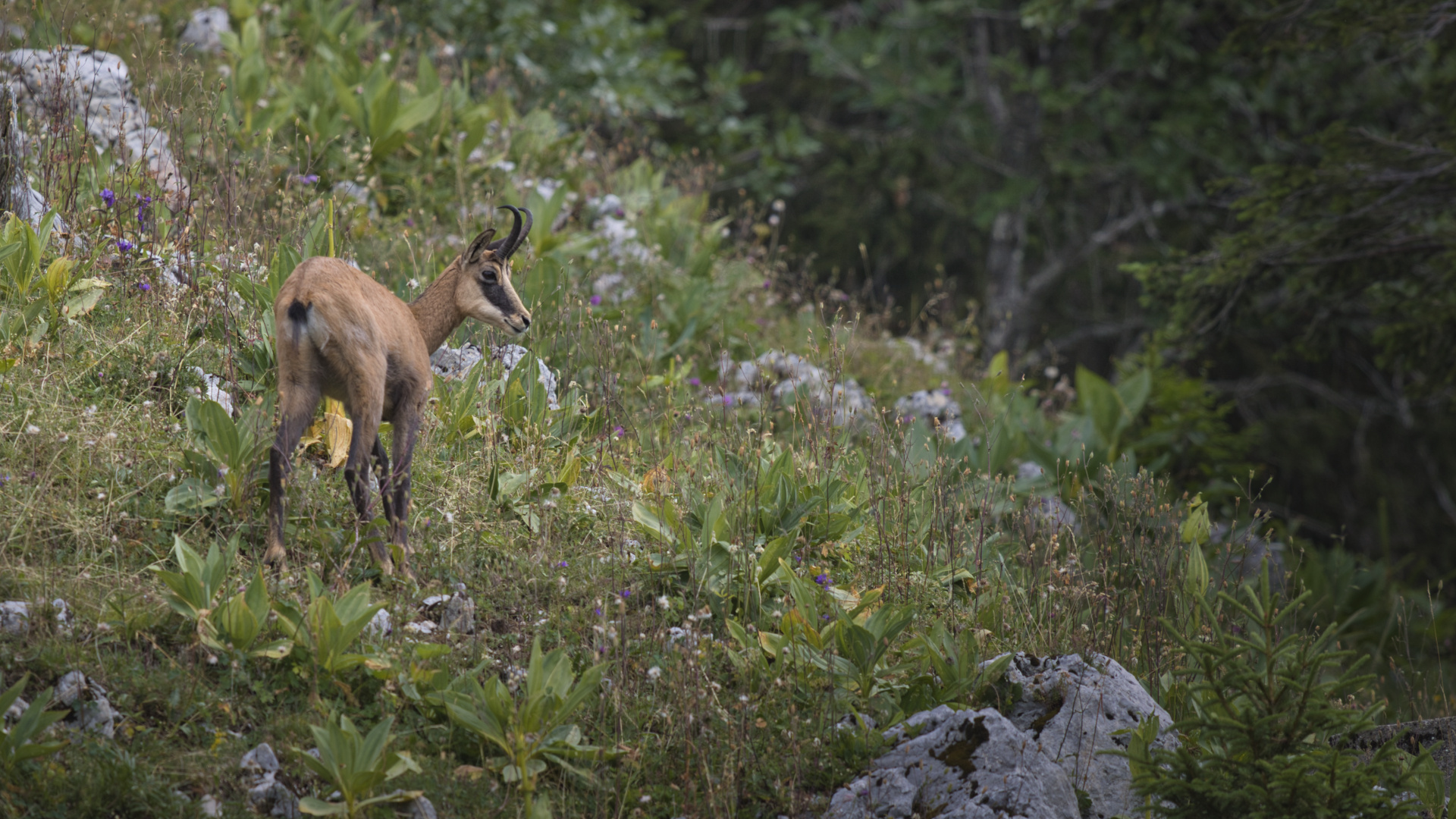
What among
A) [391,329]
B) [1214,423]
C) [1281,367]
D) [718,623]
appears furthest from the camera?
[1281,367]

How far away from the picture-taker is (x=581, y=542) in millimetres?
4914

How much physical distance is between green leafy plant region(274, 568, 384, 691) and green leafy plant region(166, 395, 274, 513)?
66cm

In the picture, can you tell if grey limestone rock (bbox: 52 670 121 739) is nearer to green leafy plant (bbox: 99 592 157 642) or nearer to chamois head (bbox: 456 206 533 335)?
green leafy plant (bbox: 99 592 157 642)

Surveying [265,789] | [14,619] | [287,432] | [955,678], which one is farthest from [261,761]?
[955,678]


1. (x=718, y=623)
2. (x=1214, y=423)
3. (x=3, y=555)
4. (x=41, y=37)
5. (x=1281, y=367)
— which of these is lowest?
(x=1281, y=367)

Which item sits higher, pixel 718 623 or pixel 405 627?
pixel 405 627

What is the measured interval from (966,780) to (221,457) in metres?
3.05

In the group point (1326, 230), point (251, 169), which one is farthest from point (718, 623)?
point (1326, 230)

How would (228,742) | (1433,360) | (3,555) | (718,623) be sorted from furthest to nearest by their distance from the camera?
(1433,360) → (718,623) → (3,555) → (228,742)

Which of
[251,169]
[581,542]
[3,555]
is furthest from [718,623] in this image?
[251,169]

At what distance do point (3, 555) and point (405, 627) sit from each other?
144 cm

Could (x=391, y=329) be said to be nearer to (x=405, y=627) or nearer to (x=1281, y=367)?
(x=405, y=627)

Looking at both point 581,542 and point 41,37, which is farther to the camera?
point 41,37

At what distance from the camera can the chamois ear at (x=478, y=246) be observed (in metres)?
4.68
